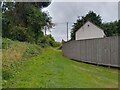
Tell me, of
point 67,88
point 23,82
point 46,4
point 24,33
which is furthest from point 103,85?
point 46,4

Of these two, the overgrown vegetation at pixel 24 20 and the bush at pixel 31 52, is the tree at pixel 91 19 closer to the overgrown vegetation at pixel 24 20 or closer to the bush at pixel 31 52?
the overgrown vegetation at pixel 24 20

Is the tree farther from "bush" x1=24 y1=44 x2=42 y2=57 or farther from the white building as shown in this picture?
"bush" x1=24 y1=44 x2=42 y2=57

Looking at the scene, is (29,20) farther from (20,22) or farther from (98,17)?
(98,17)

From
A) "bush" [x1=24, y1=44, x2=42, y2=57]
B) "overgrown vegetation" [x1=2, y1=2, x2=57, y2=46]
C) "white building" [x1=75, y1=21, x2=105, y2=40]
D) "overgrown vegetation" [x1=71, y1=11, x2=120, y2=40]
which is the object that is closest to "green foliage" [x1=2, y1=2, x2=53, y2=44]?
"overgrown vegetation" [x1=2, y1=2, x2=57, y2=46]

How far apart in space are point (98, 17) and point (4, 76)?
216 ft

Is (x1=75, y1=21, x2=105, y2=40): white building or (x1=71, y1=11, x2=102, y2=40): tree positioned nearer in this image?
(x1=75, y1=21, x2=105, y2=40): white building

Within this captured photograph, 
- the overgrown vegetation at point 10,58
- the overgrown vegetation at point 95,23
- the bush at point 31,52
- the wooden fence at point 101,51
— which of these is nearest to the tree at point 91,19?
the overgrown vegetation at point 95,23

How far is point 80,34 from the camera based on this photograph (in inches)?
2395

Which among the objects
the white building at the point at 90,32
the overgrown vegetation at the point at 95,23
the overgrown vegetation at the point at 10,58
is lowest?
the overgrown vegetation at the point at 10,58

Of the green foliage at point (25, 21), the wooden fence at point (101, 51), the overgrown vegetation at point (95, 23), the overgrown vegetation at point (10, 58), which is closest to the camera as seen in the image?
the overgrown vegetation at point (10, 58)

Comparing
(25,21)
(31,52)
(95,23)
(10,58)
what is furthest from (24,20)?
(10,58)

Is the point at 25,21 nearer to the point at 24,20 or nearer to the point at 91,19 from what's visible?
the point at 24,20

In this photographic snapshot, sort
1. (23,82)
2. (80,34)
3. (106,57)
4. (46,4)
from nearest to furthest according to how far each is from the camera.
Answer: (23,82) < (106,57) < (46,4) < (80,34)

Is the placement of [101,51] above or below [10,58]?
above
